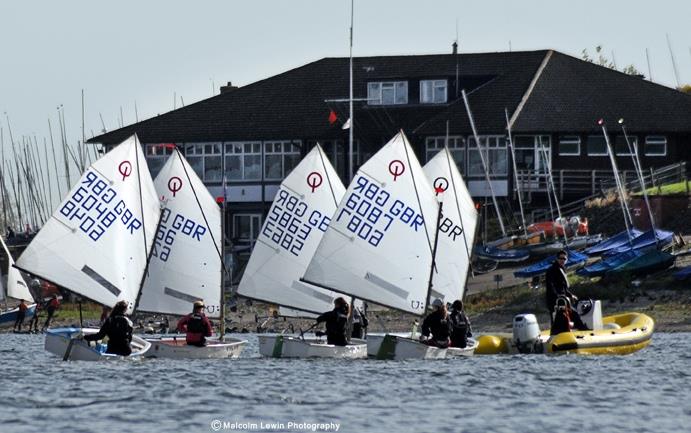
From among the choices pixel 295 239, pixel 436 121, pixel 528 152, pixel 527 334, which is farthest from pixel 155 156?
pixel 527 334

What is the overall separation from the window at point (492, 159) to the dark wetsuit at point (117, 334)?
38703mm

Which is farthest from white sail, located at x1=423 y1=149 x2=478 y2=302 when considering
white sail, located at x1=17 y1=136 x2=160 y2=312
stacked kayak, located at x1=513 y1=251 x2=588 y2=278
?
stacked kayak, located at x1=513 y1=251 x2=588 y2=278

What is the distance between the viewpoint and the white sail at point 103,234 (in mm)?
43812

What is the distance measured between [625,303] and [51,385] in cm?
2734

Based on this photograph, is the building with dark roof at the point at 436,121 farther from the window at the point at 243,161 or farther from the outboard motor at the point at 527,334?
the outboard motor at the point at 527,334

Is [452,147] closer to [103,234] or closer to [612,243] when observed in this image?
[612,243]

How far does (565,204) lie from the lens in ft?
248

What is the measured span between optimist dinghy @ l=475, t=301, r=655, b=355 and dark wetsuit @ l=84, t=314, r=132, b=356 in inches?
304

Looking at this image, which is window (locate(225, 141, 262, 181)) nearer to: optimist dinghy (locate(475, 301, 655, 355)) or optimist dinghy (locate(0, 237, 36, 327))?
optimist dinghy (locate(0, 237, 36, 327))

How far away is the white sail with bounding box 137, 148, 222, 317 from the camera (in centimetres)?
4853

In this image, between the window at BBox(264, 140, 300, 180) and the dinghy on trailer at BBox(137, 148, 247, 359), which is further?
the window at BBox(264, 140, 300, 180)

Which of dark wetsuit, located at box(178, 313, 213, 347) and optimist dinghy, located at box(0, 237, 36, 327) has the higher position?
optimist dinghy, located at box(0, 237, 36, 327)

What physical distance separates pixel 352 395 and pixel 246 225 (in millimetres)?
47675

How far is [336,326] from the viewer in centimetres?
4109
